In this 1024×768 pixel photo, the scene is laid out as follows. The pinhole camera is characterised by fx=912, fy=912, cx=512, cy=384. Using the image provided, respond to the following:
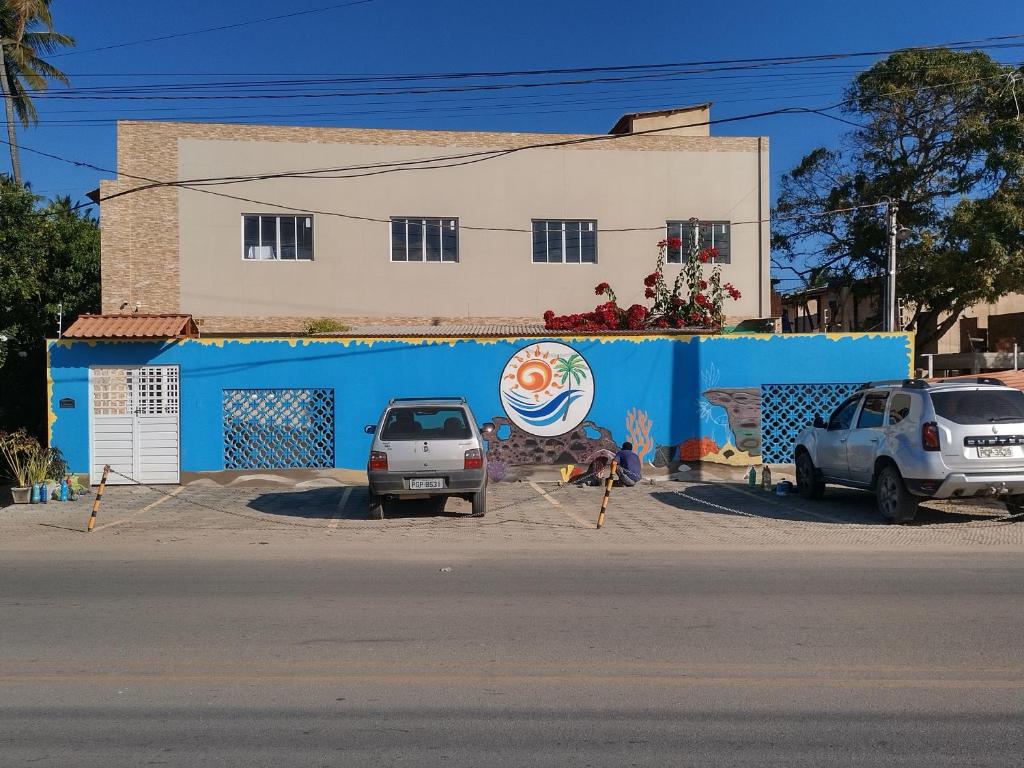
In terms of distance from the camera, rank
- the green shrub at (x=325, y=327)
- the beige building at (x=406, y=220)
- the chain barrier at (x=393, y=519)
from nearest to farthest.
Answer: the chain barrier at (x=393, y=519)
the green shrub at (x=325, y=327)
the beige building at (x=406, y=220)

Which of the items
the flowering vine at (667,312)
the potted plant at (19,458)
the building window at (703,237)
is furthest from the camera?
the building window at (703,237)

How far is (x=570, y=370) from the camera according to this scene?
17.2 meters

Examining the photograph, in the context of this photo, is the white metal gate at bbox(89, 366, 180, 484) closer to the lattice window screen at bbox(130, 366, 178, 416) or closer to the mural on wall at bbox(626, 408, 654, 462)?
the lattice window screen at bbox(130, 366, 178, 416)

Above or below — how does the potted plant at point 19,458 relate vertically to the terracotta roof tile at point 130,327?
below

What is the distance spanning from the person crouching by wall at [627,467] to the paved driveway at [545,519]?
19 cm

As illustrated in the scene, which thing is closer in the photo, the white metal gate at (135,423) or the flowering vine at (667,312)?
the white metal gate at (135,423)

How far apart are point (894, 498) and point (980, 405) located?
1.57m

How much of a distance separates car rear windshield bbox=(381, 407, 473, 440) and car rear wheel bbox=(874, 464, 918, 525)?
5566 mm

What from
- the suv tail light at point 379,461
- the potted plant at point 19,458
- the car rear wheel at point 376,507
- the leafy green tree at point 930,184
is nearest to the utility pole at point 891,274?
the leafy green tree at point 930,184

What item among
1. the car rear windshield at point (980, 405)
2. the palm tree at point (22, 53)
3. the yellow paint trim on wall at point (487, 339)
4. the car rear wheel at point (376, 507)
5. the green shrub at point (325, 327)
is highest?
the palm tree at point (22, 53)

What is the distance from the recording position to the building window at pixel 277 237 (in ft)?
83.1

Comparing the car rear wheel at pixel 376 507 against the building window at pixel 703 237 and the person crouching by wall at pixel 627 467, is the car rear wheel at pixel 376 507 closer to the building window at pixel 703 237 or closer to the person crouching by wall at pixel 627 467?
the person crouching by wall at pixel 627 467

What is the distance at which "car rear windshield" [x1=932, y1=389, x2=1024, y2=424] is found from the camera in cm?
1123

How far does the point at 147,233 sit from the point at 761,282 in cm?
1756
